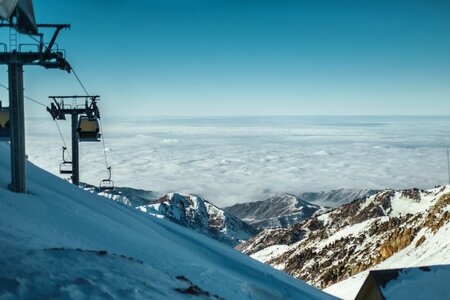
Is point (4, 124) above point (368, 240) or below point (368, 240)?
above

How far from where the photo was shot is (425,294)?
62.2 ft

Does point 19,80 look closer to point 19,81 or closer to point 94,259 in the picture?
point 19,81

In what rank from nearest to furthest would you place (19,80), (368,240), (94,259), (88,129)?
(94,259) → (19,80) → (88,129) → (368,240)

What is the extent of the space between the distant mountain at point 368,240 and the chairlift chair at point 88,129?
34.5 metres

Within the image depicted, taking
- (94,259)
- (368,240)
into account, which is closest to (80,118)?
(94,259)

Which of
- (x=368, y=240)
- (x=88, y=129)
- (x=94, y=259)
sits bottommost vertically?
(x=368, y=240)

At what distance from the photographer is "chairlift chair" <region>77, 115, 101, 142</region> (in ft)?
77.3

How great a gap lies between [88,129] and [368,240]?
302ft

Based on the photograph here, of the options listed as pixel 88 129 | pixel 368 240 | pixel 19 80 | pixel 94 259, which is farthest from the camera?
pixel 368 240

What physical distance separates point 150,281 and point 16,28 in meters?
9.43

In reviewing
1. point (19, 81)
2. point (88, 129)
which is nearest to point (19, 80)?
point (19, 81)

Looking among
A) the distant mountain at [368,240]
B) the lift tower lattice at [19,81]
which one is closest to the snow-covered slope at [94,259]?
the lift tower lattice at [19,81]

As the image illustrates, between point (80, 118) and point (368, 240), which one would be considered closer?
point (80, 118)

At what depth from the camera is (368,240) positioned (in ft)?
328
